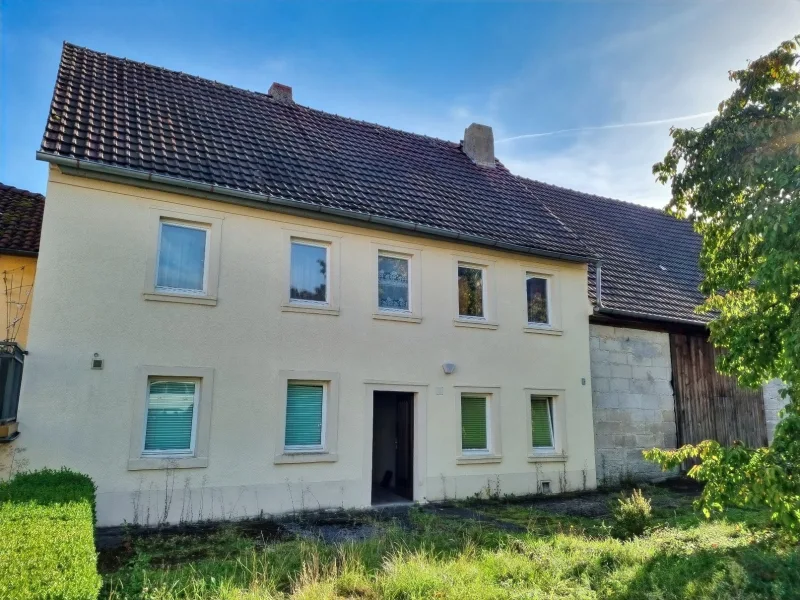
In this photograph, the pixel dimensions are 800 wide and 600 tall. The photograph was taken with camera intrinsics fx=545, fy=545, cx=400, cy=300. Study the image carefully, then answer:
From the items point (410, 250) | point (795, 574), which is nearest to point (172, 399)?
point (410, 250)

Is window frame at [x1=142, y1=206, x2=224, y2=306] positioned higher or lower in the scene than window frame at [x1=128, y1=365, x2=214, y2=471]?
higher

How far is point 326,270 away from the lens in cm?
1047

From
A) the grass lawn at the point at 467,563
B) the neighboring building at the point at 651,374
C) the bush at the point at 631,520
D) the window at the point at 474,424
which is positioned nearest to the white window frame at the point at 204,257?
the grass lawn at the point at 467,563

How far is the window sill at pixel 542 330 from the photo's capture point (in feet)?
40.2

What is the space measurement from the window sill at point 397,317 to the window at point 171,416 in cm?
351

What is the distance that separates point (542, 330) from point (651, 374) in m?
3.72

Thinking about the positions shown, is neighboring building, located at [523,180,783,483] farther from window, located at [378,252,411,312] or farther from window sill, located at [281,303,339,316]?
window sill, located at [281,303,339,316]

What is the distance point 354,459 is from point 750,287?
6839 mm

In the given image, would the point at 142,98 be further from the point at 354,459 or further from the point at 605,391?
the point at 605,391

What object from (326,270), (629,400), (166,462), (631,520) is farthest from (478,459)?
(166,462)

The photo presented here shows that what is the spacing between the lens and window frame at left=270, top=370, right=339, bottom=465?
9.39 metres

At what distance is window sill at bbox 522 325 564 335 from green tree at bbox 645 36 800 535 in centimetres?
501

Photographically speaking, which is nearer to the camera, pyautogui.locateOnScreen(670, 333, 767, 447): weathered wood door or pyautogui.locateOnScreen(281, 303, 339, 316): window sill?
pyautogui.locateOnScreen(281, 303, 339, 316): window sill

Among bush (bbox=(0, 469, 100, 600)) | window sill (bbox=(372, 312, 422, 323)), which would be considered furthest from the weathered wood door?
bush (bbox=(0, 469, 100, 600))
